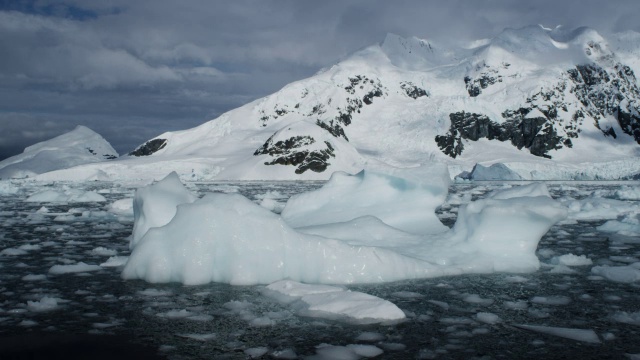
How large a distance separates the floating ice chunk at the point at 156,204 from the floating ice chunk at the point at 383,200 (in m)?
2.68

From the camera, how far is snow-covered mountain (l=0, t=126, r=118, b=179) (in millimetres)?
105231

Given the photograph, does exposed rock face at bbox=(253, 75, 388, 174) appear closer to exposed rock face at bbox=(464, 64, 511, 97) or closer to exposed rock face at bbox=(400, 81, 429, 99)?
exposed rock face at bbox=(400, 81, 429, 99)

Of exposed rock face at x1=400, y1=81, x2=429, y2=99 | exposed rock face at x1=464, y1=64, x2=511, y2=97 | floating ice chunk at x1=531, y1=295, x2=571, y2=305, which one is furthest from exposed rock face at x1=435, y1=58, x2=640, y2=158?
floating ice chunk at x1=531, y1=295, x2=571, y2=305

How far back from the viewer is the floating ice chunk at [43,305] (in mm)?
5125

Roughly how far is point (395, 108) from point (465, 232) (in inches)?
4474

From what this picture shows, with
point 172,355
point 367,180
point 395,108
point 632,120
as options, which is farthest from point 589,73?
point 172,355

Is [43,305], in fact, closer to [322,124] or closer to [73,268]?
[73,268]

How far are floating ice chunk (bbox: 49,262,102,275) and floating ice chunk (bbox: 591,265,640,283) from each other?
6.82 metres

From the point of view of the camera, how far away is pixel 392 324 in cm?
471

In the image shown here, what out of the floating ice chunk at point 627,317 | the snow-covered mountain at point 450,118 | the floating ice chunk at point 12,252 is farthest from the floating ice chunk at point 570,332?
the snow-covered mountain at point 450,118

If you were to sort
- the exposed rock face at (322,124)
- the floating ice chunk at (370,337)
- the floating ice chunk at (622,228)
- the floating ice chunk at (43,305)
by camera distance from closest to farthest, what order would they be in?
the floating ice chunk at (370,337)
the floating ice chunk at (43,305)
the floating ice chunk at (622,228)
the exposed rock face at (322,124)

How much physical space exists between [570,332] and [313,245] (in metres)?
3.23

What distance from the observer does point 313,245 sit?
674cm

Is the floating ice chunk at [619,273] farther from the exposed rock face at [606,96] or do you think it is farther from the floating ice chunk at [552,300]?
the exposed rock face at [606,96]
